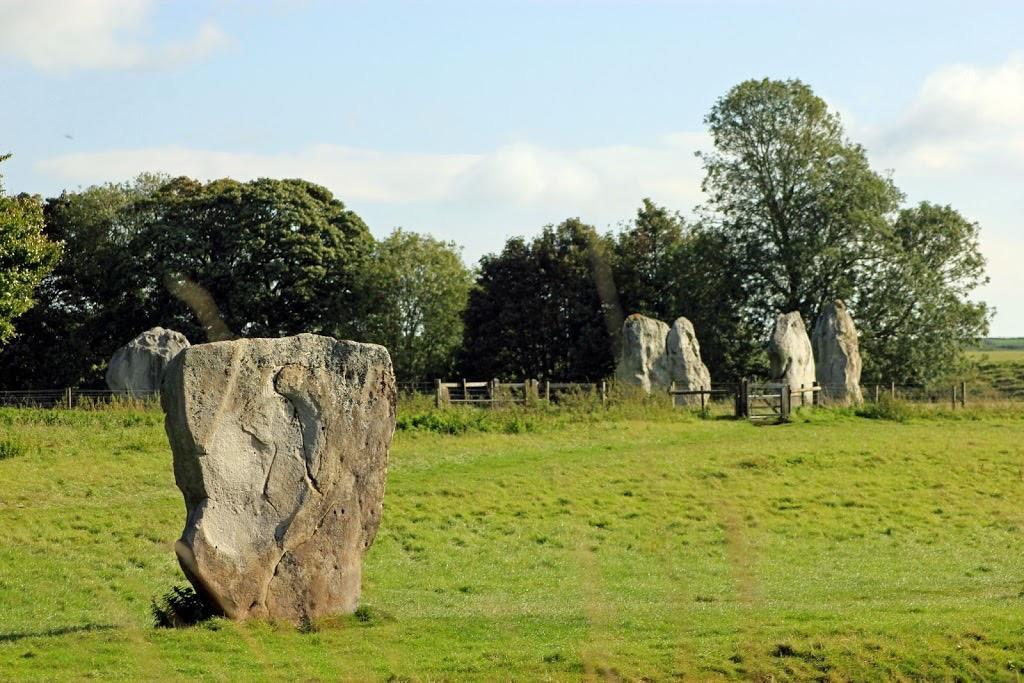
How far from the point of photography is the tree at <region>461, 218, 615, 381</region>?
67.1m

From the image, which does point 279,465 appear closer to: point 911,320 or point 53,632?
point 53,632

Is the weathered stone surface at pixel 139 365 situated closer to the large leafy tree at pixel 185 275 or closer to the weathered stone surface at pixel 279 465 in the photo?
the large leafy tree at pixel 185 275

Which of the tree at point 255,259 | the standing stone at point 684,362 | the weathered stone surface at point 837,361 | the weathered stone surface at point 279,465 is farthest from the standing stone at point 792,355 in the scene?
the weathered stone surface at point 279,465

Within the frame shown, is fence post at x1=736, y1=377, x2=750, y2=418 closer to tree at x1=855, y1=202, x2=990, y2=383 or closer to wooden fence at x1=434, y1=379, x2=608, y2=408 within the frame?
wooden fence at x1=434, y1=379, x2=608, y2=408

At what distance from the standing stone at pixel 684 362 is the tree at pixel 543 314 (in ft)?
47.4

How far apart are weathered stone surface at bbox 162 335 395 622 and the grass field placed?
59cm

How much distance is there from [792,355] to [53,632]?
37117 millimetres

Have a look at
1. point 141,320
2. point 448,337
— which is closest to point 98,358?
point 141,320

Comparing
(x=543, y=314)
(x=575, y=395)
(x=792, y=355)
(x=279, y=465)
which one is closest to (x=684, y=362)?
(x=792, y=355)

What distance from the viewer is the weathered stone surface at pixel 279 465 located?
1609 cm

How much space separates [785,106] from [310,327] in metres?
24.5

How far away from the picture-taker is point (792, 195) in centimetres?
6334

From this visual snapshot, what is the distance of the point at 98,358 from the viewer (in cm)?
6825

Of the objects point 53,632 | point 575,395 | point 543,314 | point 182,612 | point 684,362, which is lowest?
point 53,632
